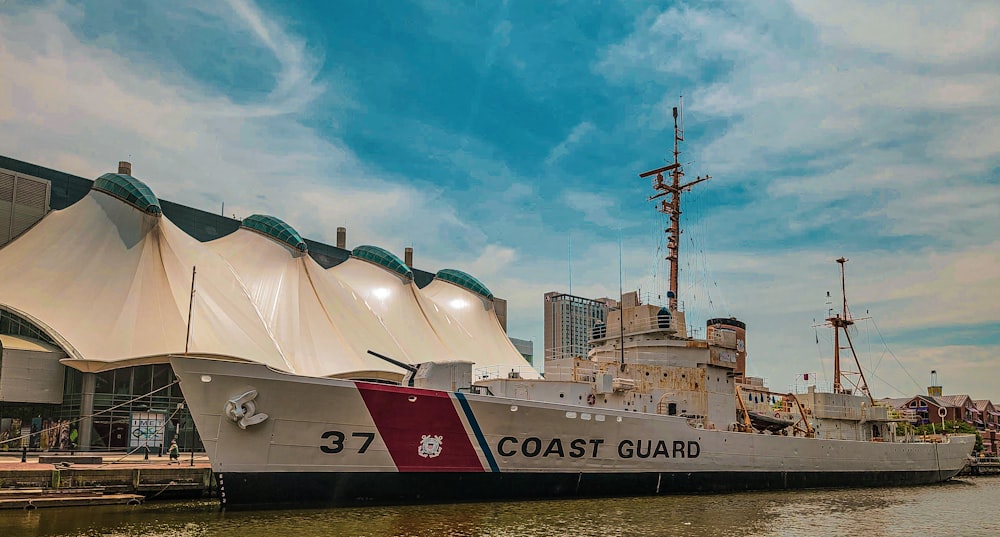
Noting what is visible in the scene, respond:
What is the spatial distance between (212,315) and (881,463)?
28.7 meters

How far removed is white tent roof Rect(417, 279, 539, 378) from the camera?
48.2 m

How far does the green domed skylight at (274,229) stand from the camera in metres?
40.9

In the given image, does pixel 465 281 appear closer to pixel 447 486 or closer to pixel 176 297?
pixel 176 297

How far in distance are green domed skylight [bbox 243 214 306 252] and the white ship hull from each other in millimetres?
25971

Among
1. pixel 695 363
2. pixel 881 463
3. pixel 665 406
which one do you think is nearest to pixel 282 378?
pixel 665 406

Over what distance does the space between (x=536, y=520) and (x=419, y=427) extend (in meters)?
3.42

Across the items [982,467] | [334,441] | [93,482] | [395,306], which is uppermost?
[395,306]

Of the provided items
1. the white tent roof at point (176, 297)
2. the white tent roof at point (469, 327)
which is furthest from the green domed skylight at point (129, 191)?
the white tent roof at point (469, 327)

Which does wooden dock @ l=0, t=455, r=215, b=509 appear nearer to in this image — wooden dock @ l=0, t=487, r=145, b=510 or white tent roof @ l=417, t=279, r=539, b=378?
wooden dock @ l=0, t=487, r=145, b=510

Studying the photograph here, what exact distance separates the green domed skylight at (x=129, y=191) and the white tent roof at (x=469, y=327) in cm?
1992

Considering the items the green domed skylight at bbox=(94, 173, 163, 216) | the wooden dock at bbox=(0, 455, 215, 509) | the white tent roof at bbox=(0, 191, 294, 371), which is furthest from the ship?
the green domed skylight at bbox=(94, 173, 163, 216)

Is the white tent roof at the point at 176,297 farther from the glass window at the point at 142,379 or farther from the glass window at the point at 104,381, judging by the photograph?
the glass window at the point at 142,379

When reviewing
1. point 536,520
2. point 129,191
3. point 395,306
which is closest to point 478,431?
point 536,520

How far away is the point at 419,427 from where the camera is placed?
56.4 ft
